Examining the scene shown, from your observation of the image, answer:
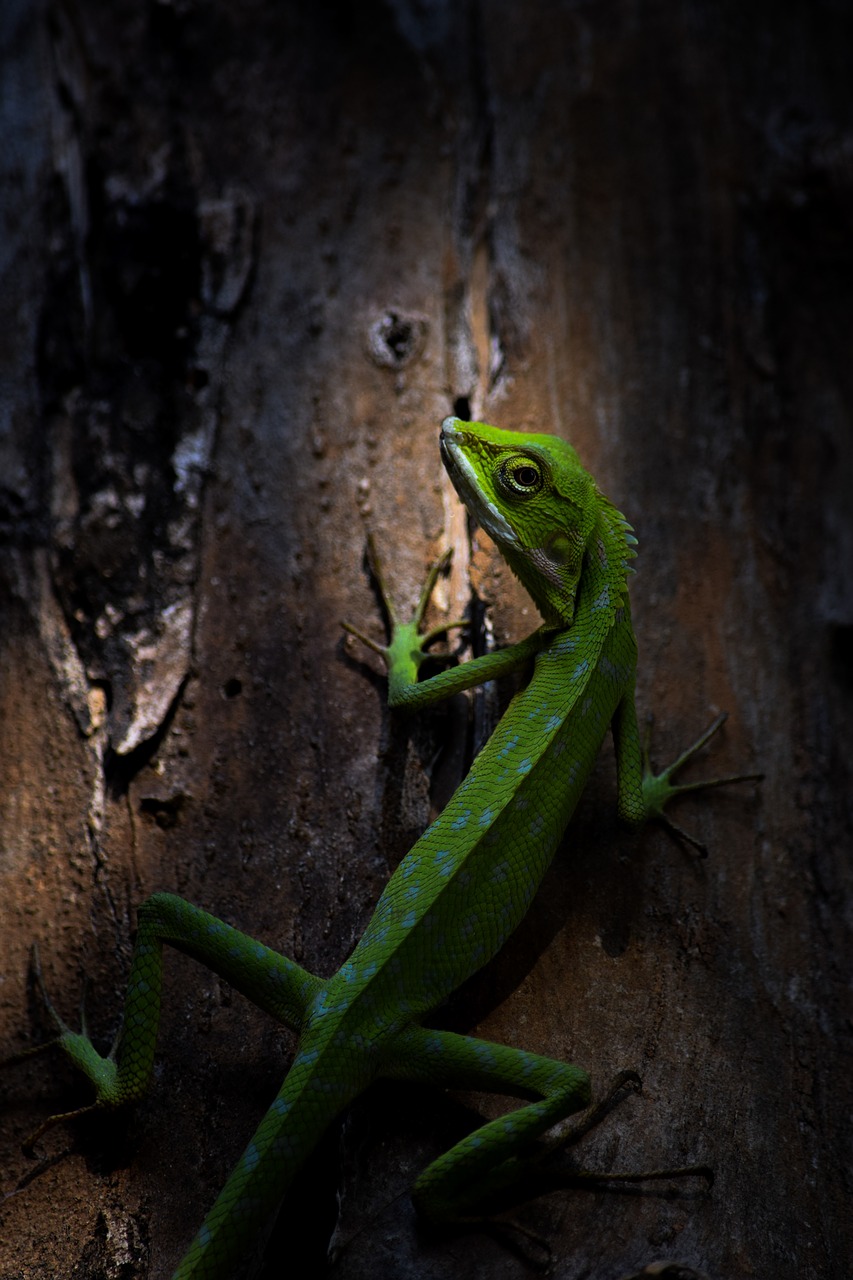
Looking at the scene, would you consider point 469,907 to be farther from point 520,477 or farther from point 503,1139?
point 520,477

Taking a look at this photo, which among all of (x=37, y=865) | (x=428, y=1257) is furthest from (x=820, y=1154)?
(x=37, y=865)

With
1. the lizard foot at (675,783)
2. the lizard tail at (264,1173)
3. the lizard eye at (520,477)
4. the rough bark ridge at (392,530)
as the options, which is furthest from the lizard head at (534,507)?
the lizard tail at (264,1173)

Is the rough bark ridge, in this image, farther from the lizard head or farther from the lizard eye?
the lizard eye

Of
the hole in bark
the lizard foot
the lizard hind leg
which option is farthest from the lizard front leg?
the hole in bark

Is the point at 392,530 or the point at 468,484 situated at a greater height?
the point at 468,484

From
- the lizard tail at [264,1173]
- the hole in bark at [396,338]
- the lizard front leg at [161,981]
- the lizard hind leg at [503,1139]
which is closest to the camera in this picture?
the lizard tail at [264,1173]

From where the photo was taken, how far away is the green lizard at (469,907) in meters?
2.23

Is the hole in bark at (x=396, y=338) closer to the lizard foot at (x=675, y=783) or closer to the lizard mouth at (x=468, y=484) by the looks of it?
the lizard mouth at (x=468, y=484)

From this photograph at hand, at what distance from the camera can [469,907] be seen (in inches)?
97.9

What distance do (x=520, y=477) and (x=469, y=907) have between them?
1.36m

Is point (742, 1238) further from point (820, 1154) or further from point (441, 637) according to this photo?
point (441, 637)

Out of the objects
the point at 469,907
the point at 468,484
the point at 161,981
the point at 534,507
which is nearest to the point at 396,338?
the point at 468,484

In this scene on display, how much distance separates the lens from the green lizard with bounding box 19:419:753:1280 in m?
2.23

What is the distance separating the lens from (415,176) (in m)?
4.16
